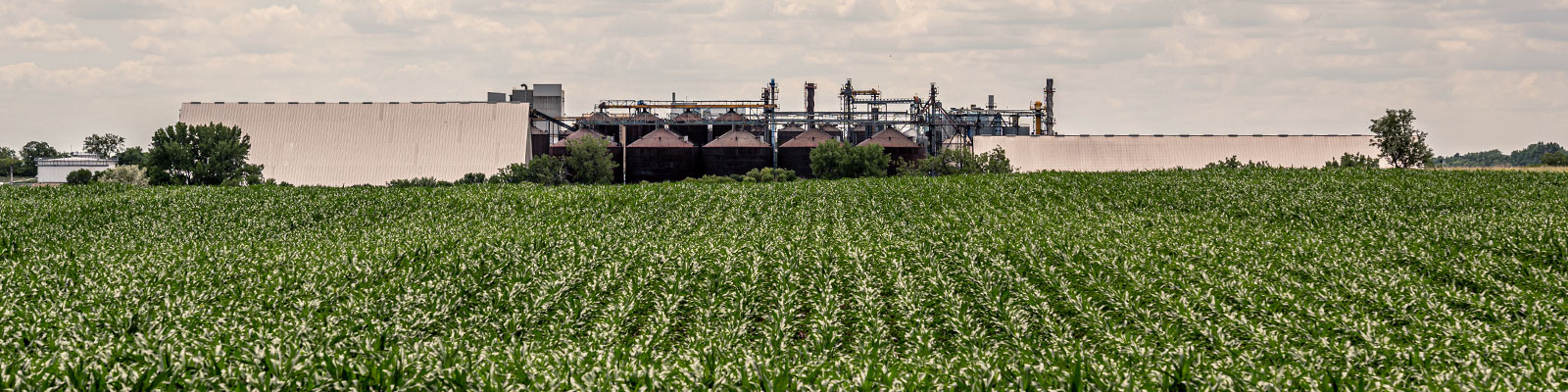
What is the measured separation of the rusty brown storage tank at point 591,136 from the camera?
75456 mm

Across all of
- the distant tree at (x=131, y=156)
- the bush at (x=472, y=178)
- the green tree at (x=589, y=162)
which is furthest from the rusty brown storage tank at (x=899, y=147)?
the distant tree at (x=131, y=156)

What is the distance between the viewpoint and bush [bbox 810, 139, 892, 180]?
74188 mm

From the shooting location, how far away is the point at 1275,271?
17891 millimetres

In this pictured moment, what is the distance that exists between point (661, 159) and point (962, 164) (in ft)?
77.9

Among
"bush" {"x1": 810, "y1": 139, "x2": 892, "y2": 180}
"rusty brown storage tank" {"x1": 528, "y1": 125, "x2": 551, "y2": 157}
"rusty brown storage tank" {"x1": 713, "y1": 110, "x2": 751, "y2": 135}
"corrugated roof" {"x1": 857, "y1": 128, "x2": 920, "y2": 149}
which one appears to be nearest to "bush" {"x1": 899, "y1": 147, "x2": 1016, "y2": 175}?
"bush" {"x1": 810, "y1": 139, "x2": 892, "y2": 180}

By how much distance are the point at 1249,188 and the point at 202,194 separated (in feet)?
122

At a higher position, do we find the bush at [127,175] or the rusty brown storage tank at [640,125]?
the rusty brown storage tank at [640,125]

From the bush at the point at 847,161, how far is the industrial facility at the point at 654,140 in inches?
134

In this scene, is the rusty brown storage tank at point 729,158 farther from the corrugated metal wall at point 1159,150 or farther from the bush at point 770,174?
the corrugated metal wall at point 1159,150

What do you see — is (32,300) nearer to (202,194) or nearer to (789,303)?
(789,303)

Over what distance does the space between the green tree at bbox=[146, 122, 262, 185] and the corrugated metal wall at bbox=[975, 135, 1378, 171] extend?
5377cm

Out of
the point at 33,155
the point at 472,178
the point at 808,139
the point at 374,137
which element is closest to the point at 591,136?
the point at 472,178

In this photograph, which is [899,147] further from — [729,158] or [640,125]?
[640,125]

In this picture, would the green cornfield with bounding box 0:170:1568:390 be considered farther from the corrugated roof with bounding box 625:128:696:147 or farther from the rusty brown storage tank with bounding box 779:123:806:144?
the rusty brown storage tank with bounding box 779:123:806:144
